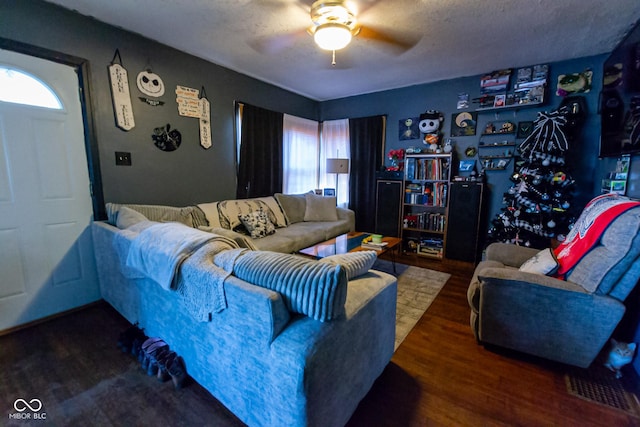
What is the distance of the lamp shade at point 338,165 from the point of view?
14.1 feet

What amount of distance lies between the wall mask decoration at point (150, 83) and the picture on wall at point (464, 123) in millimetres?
3688

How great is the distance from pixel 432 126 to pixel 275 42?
2.46 meters

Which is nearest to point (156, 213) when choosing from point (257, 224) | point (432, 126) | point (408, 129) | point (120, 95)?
point (257, 224)

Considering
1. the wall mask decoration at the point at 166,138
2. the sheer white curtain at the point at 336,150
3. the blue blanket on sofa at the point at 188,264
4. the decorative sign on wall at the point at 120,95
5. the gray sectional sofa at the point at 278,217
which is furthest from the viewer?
the sheer white curtain at the point at 336,150

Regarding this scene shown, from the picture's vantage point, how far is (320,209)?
407cm

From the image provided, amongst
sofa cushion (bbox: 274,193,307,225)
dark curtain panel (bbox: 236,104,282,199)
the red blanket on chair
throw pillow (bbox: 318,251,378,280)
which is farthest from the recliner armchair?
dark curtain panel (bbox: 236,104,282,199)

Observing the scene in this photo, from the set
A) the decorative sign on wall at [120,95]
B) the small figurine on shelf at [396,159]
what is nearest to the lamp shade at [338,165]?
the small figurine on shelf at [396,159]

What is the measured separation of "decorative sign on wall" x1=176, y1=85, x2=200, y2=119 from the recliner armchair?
3.25m

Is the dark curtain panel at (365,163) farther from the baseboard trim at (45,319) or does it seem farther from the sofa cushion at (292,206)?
the baseboard trim at (45,319)

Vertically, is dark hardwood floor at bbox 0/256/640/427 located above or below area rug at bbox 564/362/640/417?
below

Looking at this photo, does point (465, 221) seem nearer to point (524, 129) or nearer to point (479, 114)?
point (524, 129)

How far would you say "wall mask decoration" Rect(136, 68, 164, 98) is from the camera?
260 centimetres

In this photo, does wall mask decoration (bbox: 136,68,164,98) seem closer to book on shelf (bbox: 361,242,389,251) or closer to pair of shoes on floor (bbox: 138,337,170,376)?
pair of shoes on floor (bbox: 138,337,170,376)

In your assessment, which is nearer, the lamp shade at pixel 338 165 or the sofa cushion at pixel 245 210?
the sofa cushion at pixel 245 210
